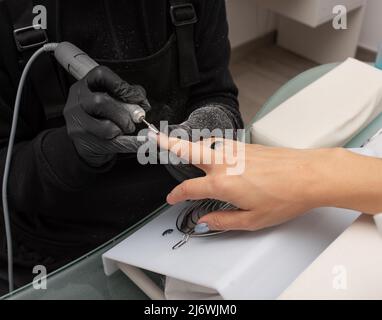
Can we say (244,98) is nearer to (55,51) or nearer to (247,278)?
(55,51)

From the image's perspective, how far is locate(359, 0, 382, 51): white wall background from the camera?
7.49 feet

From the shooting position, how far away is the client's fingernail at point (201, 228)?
63 cm

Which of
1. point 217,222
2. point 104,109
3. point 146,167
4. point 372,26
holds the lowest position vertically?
point 372,26

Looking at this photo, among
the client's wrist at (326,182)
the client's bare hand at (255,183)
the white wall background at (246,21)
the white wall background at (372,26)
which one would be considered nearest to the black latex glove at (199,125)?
the client's bare hand at (255,183)

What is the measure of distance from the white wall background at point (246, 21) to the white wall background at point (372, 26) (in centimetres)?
49

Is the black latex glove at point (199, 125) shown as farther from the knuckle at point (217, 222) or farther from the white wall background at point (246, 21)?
the white wall background at point (246, 21)

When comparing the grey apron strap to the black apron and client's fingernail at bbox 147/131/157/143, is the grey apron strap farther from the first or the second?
client's fingernail at bbox 147/131/157/143

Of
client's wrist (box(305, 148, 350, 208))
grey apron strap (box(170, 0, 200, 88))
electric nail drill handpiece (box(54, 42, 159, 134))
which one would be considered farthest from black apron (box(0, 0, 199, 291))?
client's wrist (box(305, 148, 350, 208))

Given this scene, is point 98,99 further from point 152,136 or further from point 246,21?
point 246,21

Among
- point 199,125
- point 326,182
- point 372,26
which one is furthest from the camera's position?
point 372,26

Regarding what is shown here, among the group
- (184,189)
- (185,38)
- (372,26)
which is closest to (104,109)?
(184,189)

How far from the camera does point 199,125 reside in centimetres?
81

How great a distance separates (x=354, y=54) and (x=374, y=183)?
1908 millimetres

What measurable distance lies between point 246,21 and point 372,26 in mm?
652
